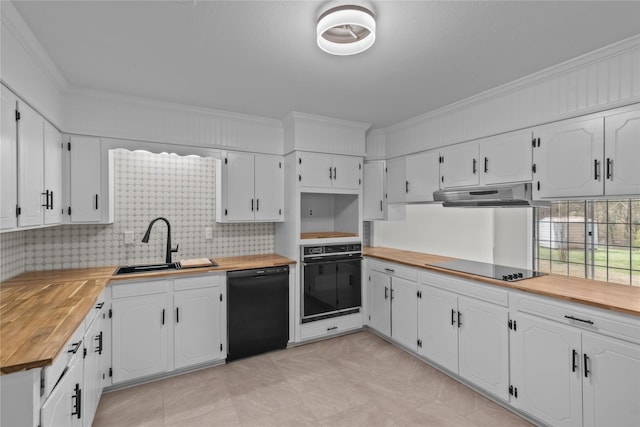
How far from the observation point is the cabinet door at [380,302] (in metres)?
3.47

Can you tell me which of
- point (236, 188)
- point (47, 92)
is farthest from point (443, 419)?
point (47, 92)

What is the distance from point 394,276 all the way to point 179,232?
236 centimetres

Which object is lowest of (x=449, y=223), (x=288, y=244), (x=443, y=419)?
(x=443, y=419)

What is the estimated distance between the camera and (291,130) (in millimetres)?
3418

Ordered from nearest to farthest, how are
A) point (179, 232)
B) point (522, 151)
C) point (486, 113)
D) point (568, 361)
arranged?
1. point (568, 361)
2. point (522, 151)
3. point (486, 113)
4. point (179, 232)

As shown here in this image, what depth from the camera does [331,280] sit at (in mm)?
3537

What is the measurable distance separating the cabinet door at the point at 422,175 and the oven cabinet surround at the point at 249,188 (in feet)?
4.92

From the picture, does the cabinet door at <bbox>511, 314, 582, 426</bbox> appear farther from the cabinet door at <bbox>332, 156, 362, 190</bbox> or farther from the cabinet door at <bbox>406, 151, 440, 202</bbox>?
the cabinet door at <bbox>332, 156, 362, 190</bbox>

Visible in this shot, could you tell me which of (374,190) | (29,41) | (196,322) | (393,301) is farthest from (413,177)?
(29,41)

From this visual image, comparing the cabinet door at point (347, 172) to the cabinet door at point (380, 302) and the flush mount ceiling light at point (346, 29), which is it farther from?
the flush mount ceiling light at point (346, 29)

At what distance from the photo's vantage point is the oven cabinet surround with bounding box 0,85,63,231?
1.68 metres

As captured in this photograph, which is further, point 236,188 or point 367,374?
point 236,188

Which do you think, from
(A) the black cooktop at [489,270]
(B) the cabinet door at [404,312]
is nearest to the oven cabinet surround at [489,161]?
(A) the black cooktop at [489,270]

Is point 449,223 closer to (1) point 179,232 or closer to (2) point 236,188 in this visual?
(2) point 236,188
